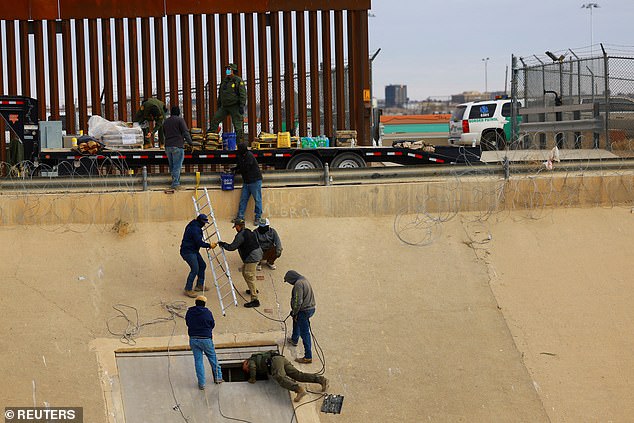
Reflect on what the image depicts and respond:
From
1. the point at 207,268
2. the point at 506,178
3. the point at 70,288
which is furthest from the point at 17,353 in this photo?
the point at 506,178

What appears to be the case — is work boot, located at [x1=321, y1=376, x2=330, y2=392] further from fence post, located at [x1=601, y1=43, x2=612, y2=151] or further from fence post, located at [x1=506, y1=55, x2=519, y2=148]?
fence post, located at [x1=601, y1=43, x2=612, y2=151]

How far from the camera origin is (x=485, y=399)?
12695 mm

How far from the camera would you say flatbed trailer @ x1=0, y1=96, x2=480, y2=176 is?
19.0m

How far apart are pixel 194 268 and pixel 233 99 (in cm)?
640

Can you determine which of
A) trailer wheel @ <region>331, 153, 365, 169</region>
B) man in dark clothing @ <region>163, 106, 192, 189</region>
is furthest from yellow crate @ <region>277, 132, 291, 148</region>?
man in dark clothing @ <region>163, 106, 192, 189</region>

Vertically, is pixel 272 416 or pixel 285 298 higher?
pixel 285 298

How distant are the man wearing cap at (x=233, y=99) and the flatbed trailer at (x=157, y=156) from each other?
103cm

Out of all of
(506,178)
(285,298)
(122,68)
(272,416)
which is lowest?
(272,416)

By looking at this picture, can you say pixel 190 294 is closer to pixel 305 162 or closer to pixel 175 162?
pixel 175 162

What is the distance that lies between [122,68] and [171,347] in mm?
12424

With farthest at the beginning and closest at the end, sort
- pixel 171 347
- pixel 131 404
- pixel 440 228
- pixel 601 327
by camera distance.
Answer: pixel 440 228 < pixel 601 327 < pixel 171 347 < pixel 131 404

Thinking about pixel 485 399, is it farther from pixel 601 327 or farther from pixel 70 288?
pixel 70 288

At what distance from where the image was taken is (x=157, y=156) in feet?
63.4

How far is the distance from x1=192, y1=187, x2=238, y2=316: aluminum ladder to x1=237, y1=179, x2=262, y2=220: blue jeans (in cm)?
51
